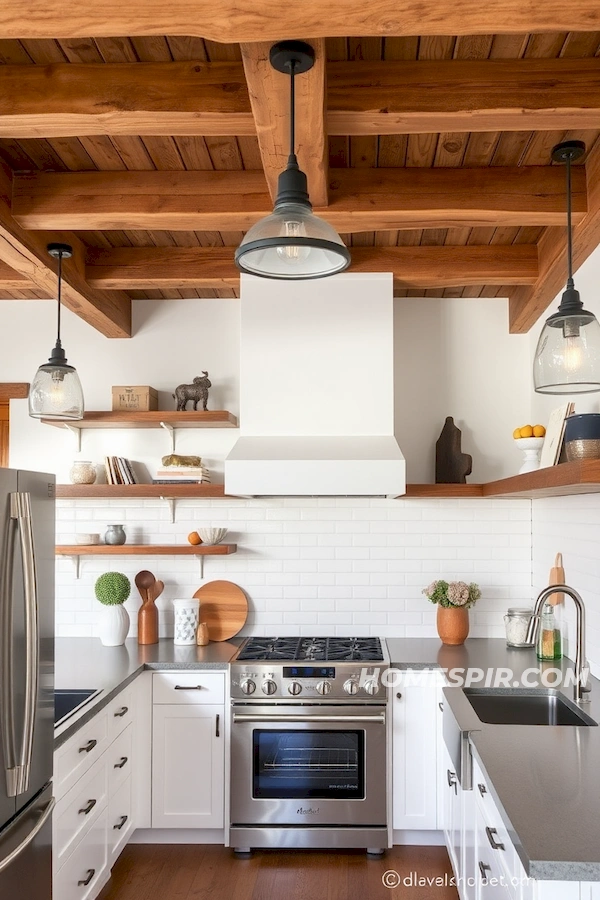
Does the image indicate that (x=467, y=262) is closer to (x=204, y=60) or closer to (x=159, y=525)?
(x=204, y=60)

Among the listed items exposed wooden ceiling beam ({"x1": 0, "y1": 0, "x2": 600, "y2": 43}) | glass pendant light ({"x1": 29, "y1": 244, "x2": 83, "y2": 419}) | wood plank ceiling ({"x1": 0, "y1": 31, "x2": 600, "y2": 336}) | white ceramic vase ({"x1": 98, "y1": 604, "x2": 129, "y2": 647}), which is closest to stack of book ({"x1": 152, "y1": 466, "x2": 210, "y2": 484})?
white ceramic vase ({"x1": 98, "y1": 604, "x2": 129, "y2": 647})

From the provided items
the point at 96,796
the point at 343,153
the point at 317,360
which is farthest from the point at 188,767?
the point at 343,153

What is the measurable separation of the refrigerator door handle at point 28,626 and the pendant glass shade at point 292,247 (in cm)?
97

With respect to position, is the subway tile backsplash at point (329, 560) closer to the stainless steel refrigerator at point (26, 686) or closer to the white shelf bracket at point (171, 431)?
the white shelf bracket at point (171, 431)

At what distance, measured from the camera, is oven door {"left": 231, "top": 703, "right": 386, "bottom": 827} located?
3.66m

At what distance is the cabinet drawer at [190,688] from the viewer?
3754 millimetres

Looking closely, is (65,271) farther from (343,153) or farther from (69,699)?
(69,699)

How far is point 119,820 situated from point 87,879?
420 millimetres

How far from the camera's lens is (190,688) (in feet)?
12.3

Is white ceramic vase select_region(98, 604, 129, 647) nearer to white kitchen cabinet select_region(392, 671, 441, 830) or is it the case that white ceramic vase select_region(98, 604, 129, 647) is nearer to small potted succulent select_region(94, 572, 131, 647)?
small potted succulent select_region(94, 572, 131, 647)

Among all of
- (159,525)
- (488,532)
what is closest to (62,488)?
(159,525)

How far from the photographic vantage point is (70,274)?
3426 mm

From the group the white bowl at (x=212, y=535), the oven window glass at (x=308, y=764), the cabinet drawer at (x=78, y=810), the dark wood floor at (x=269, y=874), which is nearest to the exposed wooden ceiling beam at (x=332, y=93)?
the cabinet drawer at (x=78, y=810)

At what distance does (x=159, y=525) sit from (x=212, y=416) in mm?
734
